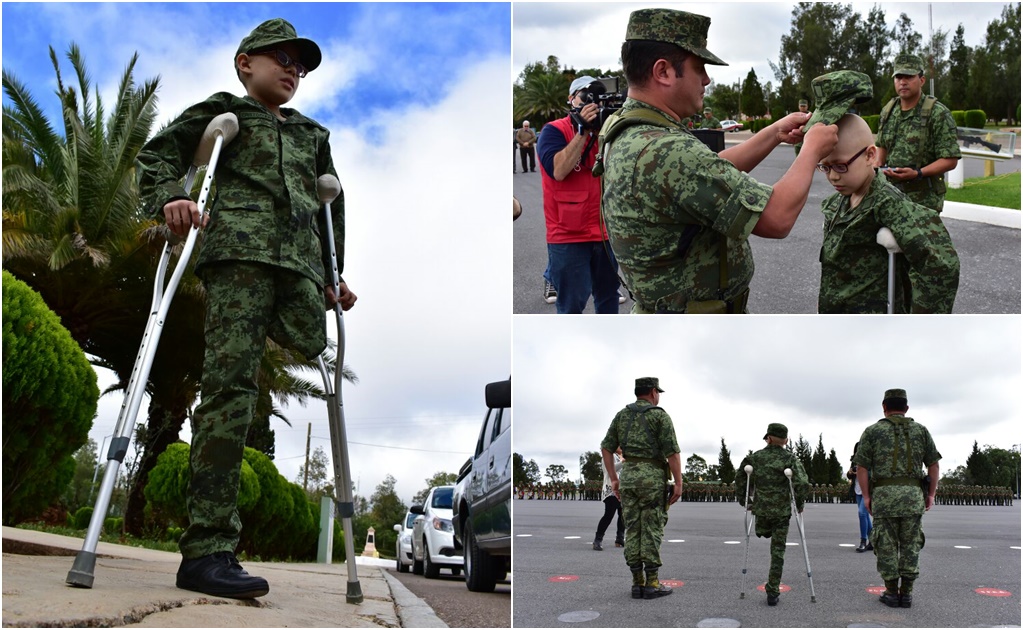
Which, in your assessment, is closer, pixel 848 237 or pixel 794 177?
pixel 794 177

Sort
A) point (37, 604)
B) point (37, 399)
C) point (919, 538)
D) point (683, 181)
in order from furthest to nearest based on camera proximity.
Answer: point (37, 399) < point (919, 538) < point (683, 181) < point (37, 604)

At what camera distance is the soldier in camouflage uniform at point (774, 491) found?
3.79 metres

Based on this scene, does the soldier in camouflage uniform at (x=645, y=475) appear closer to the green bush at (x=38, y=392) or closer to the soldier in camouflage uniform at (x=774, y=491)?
the soldier in camouflage uniform at (x=774, y=491)

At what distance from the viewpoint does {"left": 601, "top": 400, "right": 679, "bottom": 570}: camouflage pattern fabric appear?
13.0 ft

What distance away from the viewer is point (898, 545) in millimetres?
3924

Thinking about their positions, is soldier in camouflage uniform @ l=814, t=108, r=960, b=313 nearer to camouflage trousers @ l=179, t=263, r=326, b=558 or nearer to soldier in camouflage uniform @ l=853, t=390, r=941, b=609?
soldier in camouflage uniform @ l=853, t=390, r=941, b=609

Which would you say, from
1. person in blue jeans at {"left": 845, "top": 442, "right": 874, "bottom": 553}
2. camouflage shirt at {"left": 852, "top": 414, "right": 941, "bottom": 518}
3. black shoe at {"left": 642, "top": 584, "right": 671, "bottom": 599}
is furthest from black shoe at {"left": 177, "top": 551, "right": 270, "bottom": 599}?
camouflage shirt at {"left": 852, "top": 414, "right": 941, "bottom": 518}

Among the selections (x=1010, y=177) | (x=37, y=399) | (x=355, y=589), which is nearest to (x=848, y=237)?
(x=355, y=589)

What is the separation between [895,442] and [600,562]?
4.27 ft

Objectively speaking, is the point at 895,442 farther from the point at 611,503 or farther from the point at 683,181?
the point at 683,181

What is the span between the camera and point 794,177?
2.90 m

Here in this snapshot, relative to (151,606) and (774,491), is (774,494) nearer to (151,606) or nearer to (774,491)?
(774,491)

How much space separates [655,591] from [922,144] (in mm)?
2989

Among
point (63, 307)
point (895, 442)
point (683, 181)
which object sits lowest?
point (895, 442)
